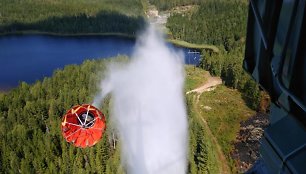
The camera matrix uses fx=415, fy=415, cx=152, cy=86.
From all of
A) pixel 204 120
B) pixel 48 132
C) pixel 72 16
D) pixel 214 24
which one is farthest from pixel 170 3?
pixel 48 132

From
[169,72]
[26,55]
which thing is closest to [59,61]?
[26,55]

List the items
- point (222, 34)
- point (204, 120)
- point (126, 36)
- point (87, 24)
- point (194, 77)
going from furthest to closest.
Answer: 1. point (87, 24)
2. point (126, 36)
3. point (222, 34)
4. point (194, 77)
5. point (204, 120)

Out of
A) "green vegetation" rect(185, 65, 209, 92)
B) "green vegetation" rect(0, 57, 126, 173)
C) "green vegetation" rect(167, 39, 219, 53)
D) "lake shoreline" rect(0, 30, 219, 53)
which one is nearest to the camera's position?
"green vegetation" rect(0, 57, 126, 173)

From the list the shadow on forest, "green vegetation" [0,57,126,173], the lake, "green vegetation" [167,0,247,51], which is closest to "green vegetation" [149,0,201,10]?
"green vegetation" [167,0,247,51]

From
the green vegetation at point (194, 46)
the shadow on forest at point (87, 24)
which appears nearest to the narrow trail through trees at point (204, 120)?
the green vegetation at point (194, 46)

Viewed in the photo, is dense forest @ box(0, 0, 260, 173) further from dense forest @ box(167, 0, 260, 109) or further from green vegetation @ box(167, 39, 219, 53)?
green vegetation @ box(167, 39, 219, 53)

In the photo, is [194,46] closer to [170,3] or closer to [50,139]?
[170,3]
